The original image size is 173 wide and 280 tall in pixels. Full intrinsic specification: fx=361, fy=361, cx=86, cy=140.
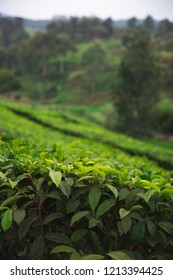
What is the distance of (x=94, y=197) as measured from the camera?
1.75m

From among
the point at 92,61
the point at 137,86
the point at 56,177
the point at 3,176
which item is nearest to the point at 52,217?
the point at 56,177

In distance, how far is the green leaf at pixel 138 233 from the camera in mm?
1705

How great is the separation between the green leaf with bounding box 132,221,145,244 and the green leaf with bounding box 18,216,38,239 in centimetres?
48

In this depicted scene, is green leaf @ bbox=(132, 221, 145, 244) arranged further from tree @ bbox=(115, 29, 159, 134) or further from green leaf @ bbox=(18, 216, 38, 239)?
tree @ bbox=(115, 29, 159, 134)

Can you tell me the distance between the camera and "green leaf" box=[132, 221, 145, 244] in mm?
1705

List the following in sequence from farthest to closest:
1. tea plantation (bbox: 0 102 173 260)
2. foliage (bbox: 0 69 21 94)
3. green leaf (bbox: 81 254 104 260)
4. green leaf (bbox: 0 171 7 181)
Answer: foliage (bbox: 0 69 21 94)
green leaf (bbox: 0 171 7 181)
tea plantation (bbox: 0 102 173 260)
green leaf (bbox: 81 254 104 260)

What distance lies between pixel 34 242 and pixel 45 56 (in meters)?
51.5

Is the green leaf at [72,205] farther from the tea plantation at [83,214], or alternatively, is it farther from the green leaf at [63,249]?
the green leaf at [63,249]

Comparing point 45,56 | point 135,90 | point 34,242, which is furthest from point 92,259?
point 45,56

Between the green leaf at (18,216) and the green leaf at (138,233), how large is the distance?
533 millimetres

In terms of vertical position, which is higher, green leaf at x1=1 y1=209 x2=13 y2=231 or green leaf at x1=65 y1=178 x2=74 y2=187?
green leaf at x1=65 y1=178 x2=74 y2=187

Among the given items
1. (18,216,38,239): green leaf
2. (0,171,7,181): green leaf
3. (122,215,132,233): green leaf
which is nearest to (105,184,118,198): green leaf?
(122,215,132,233): green leaf

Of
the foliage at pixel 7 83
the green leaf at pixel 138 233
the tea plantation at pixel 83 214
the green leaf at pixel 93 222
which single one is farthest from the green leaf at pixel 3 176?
the foliage at pixel 7 83

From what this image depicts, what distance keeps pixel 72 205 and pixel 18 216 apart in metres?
0.26
